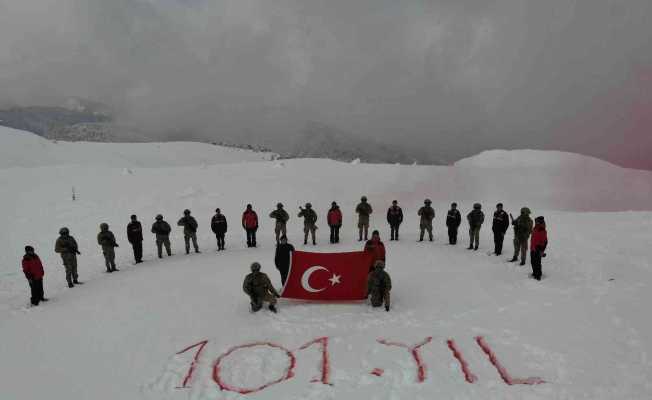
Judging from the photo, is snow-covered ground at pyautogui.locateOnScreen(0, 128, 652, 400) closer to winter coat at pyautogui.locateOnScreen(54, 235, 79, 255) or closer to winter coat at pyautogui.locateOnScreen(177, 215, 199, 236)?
winter coat at pyautogui.locateOnScreen(177, 215, 199, 236)

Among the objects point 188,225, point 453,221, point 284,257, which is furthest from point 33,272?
point 453,221

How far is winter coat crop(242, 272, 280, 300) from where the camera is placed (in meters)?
10.6

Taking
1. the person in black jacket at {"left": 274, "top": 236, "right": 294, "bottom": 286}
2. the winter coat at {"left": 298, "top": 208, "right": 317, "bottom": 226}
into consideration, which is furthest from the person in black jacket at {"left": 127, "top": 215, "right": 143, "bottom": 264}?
the person in black jacket at {"left": 274, "top": 236, "right": 294, "bottom": 286}

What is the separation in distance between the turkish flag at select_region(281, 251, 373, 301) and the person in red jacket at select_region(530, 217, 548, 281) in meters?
4.61

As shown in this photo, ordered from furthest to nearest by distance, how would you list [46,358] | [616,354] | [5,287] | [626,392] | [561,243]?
1. [561,243]
2. [5,287]
3. [46,358]
4. [616,354]
5. [626,392]

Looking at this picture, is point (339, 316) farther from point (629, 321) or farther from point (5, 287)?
point (5, 287)

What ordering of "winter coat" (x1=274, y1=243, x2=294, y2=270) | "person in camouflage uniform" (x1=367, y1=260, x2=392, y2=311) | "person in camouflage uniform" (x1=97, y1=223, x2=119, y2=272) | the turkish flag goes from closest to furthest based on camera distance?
"person in camouflage uniform" (x1=367, y1=260, x2=392, y2=311)
the turkish flag
"winter coat" (x1=274, y1=243, x2=294, y2=270)
"person in camouflage uniform" (x1=97, y1=223, x2=119, y2=272)

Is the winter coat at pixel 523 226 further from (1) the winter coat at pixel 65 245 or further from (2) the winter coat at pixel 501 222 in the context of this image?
(1) the winter coat at pixel 65 245

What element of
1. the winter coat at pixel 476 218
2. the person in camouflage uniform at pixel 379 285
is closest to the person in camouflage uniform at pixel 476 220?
the winter coat at pixel 476 218

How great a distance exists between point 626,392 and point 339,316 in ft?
18.4

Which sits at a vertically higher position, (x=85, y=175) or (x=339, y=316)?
(x=85, y=175)

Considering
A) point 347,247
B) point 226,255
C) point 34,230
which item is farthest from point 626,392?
point 34,230

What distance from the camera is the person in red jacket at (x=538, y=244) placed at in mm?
11969

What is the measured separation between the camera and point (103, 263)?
16.8m
